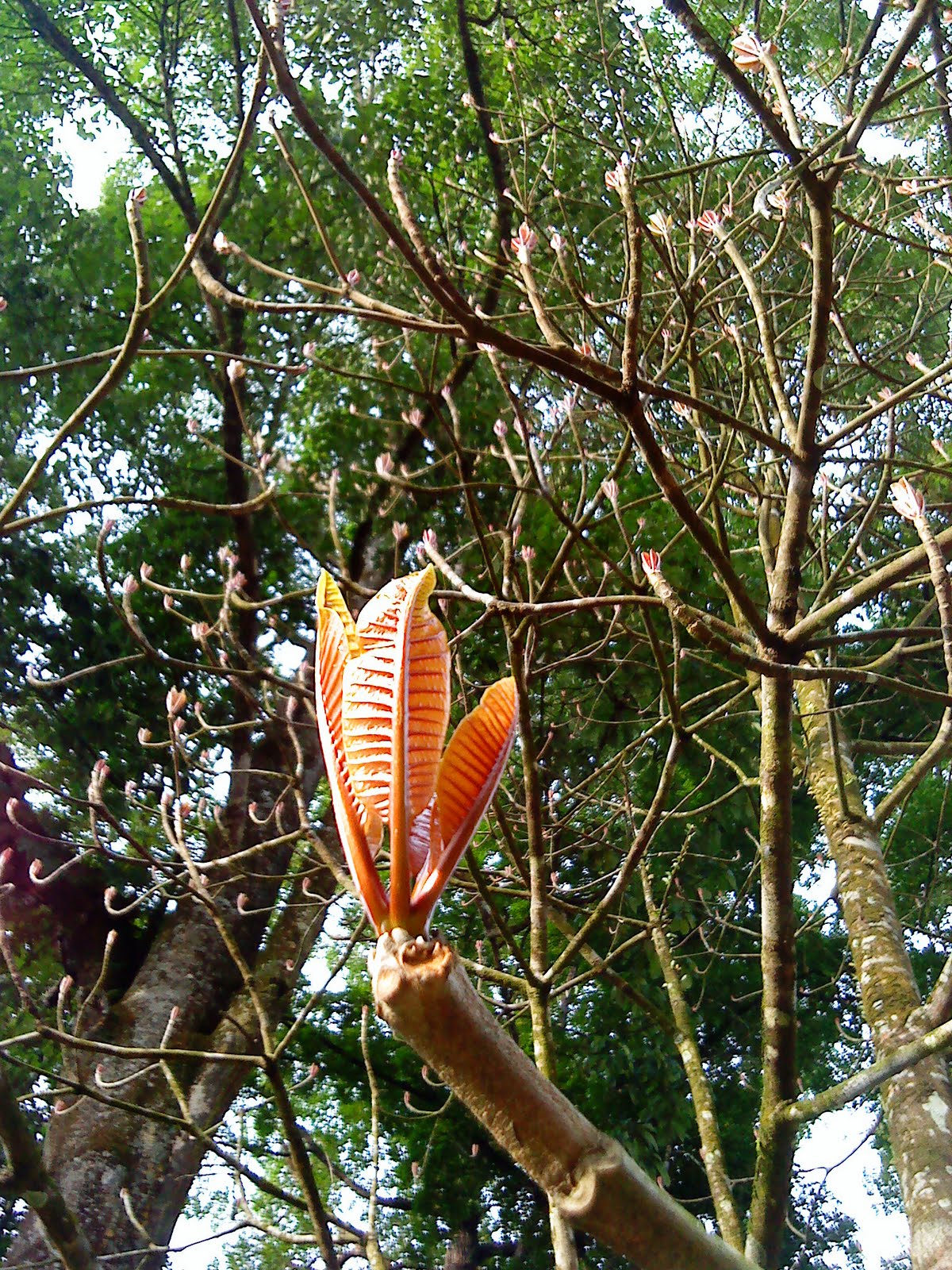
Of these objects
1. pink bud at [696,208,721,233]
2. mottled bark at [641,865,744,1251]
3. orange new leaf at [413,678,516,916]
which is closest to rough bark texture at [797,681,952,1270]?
mottled bark at [641,865,744,1251]

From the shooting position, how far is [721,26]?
225 inches

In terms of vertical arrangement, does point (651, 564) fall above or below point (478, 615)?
below

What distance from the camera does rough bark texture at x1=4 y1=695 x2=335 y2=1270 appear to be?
478cm

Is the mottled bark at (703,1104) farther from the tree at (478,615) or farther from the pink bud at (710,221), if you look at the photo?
the pink bud at (710,221)

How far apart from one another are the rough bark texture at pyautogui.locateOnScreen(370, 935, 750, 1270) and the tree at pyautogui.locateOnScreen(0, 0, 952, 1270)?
4.33 feet

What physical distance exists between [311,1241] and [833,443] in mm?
1948

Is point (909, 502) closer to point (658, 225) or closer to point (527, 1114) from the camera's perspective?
point (527, 1114)

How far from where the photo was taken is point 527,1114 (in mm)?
535

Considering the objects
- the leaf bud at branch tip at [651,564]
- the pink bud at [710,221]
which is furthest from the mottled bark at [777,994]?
the pink bud at [710,221]

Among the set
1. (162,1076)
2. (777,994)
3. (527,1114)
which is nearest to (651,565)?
(777,994)

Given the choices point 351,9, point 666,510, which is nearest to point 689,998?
point 666,510

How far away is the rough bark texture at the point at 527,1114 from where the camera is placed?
0.52 m

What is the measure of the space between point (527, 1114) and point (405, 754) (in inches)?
9.4

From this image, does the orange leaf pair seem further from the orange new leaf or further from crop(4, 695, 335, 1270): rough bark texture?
crop(4, 695, 335, 1270): rough bark texture
